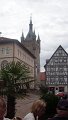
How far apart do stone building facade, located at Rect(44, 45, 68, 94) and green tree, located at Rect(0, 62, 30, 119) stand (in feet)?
219

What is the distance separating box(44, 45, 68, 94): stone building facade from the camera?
257 ft

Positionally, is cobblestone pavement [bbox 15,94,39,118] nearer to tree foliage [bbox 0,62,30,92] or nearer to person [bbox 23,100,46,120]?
tree foliage [bbox 0,62,30,92]

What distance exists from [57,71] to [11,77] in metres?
67.6

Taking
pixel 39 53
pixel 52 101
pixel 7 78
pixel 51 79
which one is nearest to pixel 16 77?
pixel 7 78

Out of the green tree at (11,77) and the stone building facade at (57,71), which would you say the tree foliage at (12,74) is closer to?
the green tree at (11,77)

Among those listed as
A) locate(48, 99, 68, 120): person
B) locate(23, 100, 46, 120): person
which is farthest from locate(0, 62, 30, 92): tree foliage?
locate(48, 99, 68, 120): person

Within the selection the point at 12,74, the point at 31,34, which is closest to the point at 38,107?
the point at 12,74

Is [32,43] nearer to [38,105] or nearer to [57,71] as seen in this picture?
[57,71]

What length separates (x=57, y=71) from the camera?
78688 mm

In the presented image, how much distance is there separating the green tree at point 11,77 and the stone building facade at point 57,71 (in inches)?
2625

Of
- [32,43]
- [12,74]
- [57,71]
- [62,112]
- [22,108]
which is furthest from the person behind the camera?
[32,43]

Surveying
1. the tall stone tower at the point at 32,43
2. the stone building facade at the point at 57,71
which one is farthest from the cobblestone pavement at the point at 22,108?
the tall stone tower at the point at 32,43

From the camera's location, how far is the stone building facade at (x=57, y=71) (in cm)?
7838

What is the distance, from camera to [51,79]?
78250mm
